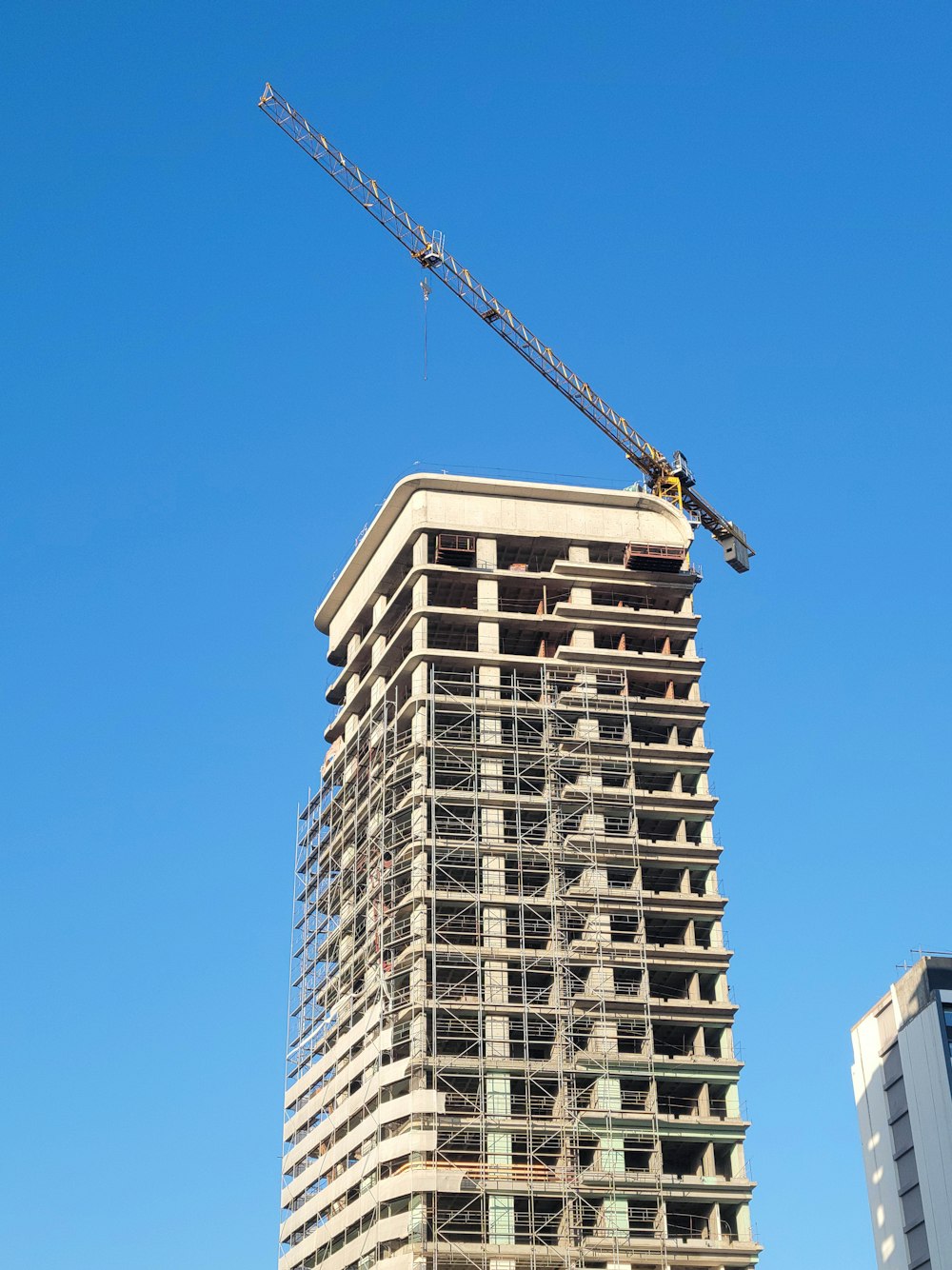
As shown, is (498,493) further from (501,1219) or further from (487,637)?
(501,1219)

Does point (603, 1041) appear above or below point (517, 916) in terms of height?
below

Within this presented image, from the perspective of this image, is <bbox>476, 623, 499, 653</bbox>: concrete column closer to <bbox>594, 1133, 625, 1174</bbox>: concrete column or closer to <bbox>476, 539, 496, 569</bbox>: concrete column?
<bbox>476, 539, 496, 569</bbox>: concrete column

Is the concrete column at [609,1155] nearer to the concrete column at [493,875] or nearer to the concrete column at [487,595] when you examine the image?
the concrete column at [493,875]

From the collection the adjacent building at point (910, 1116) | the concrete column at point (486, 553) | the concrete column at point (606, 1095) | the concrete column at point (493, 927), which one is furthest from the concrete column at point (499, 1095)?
the concrete column at point (486, 553)

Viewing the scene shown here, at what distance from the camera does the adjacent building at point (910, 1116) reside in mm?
109000

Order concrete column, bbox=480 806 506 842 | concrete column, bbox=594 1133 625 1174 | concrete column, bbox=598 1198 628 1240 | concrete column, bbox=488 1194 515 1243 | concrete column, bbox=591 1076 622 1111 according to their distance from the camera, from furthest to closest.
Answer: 1. concrete column, bbox=480 806 506 842
2. concrete column, bbox=591 1076 622 1111
3. concrete column, bbox=594 1133 625 1174
4. concrete column, bbox=598 1198 628 1240
5. concrete column, bbox=488 1194 515 1243

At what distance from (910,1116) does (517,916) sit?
29.8 m

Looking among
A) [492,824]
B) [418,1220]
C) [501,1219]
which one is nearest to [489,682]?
[492,824]

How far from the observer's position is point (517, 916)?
361ft

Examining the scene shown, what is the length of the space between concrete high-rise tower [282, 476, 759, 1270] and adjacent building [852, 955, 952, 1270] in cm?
1331

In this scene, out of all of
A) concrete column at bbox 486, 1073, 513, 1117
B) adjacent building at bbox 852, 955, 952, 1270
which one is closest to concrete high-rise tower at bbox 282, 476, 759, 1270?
concrete column at bbox 486, 1073, 513, 1117

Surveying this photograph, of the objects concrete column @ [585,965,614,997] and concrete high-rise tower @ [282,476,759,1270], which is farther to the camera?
concrete column @ [585,965,614,997]

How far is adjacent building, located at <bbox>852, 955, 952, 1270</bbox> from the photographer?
358 ft

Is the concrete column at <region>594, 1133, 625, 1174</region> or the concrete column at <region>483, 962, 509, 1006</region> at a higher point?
the concrete column at <region>483, 962, 509, 1006</region>
